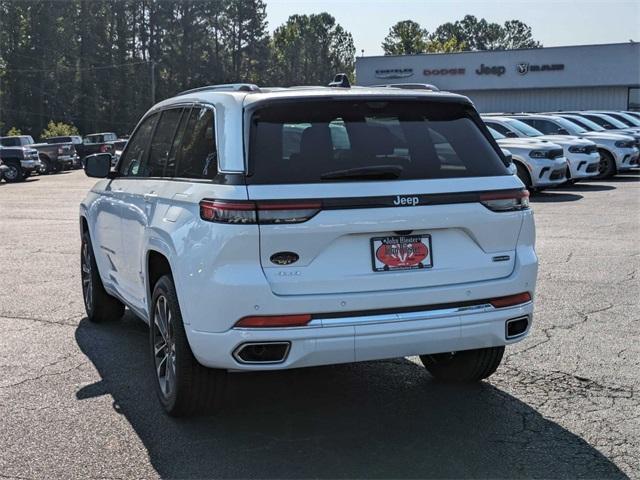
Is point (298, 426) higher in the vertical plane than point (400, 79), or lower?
lower

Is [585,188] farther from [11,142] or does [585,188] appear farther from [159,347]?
[11,142]

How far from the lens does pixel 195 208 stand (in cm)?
436

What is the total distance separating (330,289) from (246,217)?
54 cm

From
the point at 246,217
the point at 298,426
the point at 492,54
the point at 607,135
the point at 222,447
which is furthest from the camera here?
the point at 492,54

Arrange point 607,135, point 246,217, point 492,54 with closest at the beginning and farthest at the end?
point 246,217, point 607,135, point 492,54

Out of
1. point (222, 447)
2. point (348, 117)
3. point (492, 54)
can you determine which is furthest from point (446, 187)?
point (492, 54)

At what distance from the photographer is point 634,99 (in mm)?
52688

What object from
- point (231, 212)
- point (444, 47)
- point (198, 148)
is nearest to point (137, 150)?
point (198, 148)

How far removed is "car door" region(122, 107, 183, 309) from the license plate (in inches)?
54.9

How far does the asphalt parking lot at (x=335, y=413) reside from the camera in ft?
13.4

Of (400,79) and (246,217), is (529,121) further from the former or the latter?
(400,79)

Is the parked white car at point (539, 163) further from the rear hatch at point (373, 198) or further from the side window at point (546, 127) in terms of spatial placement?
the rear hatch at point (373, 198)

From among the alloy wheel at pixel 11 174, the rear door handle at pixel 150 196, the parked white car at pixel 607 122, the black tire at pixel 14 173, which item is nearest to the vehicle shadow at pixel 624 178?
the parked white car at pixel 607 122

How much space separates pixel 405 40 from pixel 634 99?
69.9 meters
